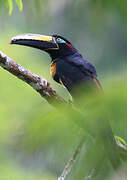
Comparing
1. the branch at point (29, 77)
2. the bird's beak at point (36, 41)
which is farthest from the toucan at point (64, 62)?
the branch at point (29, 77)

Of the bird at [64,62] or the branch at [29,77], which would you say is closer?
the branch at [29,77]

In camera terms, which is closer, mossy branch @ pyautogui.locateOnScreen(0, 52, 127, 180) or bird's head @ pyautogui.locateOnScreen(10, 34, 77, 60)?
mossy branch @ pyautogui.locateOnScreen(0, 52, 127, 180)

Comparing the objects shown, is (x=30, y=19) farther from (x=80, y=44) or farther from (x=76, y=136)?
(x=80, y=44)

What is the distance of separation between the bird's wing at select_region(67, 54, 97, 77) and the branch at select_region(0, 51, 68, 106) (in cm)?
90

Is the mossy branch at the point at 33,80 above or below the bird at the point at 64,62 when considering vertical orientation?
below

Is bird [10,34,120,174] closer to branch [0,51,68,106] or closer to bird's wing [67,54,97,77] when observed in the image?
bird's wing [67,54,97,77]

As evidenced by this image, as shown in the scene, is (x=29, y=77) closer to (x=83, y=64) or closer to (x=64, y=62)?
(x=83, y=64)

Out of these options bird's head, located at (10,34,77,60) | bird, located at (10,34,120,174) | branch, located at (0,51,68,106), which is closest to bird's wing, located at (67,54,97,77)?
bird, located at (10,34,120,174)

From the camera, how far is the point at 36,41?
9.94 feet

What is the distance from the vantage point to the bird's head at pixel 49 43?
2.96 m

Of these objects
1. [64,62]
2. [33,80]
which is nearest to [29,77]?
[33,80]

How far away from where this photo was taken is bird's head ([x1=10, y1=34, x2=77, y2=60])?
2.96 meters

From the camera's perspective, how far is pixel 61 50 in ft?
11.4

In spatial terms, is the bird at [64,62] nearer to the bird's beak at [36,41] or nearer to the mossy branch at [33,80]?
the bird's beak at [36,41]
